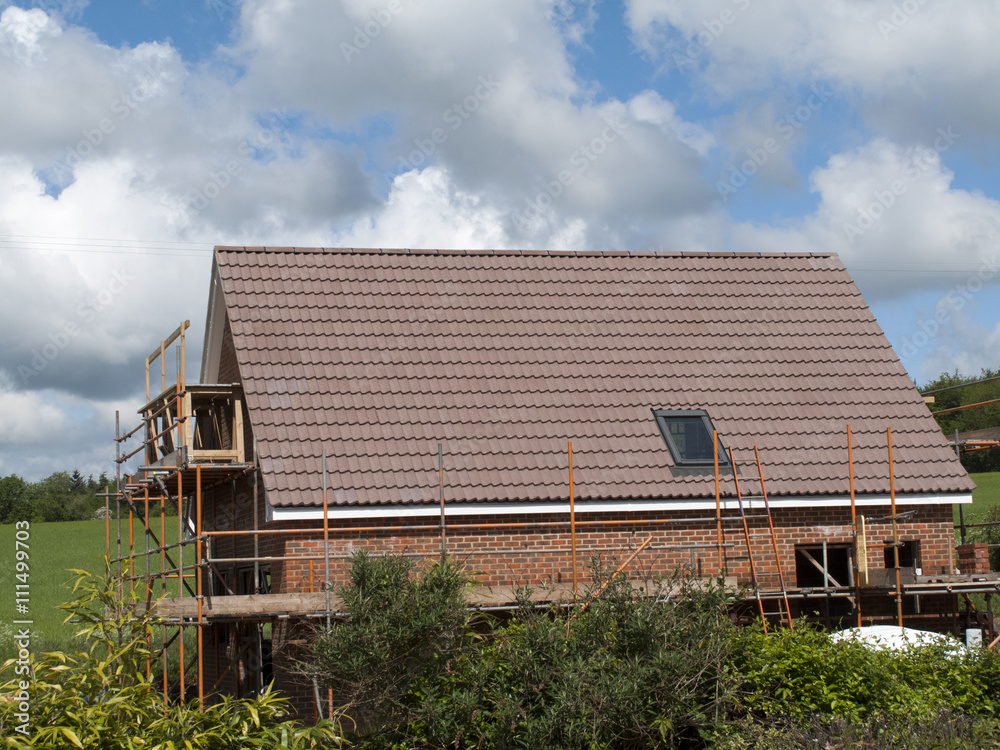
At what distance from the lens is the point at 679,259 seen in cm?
1902

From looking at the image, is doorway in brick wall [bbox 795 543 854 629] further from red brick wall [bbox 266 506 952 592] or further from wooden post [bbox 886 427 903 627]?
wooden post [bbox 886 427 903 627]

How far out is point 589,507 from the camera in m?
14.3

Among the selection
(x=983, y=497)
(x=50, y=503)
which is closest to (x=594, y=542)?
(x=983, y=497)

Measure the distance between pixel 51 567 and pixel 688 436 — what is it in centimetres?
3258

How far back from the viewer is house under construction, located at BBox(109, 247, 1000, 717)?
45.4 feet

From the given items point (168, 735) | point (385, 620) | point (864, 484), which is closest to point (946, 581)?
point (864, 484)

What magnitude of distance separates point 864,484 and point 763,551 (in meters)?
1.81

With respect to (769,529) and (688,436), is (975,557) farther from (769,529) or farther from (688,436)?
(688,436)

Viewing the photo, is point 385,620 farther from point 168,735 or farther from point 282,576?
point 282,576

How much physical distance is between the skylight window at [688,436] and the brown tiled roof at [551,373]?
0.16 metres

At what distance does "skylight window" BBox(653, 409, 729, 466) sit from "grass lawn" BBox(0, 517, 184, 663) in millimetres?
11893

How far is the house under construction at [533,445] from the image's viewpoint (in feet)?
45.4

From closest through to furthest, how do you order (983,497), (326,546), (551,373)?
(326,546), (551,373), (983,497)

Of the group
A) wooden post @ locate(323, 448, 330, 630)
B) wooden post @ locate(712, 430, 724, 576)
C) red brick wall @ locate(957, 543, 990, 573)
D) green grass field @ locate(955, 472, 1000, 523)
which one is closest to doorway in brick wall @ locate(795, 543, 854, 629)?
wooden post @ locate(712, 430, 724, 576)
